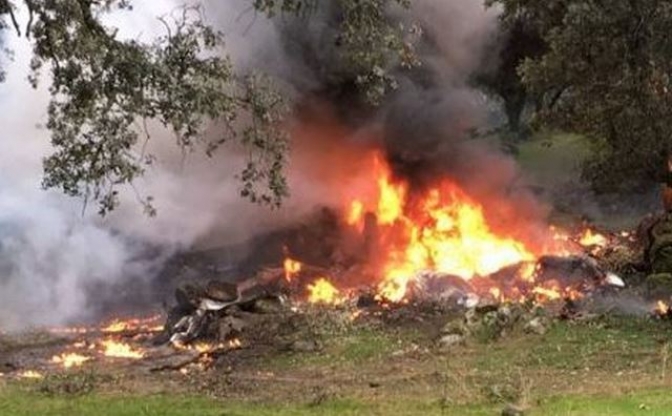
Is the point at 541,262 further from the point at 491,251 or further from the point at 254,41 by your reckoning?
the point at 254,41

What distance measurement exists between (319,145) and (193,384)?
21512mm

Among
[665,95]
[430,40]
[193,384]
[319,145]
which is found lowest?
[193,384]

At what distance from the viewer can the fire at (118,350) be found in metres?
26.9

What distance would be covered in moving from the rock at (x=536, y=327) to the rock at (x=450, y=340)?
179cm

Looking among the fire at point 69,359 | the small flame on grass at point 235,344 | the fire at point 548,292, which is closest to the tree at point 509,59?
the fire at point 548,292

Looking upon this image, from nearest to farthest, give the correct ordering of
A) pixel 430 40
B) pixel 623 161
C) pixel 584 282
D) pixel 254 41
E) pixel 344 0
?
pixel 344 0, pixel 623 161, pixel 584 282, pixel 254 41, pixel 430 40

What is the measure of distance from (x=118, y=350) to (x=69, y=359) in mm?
1750

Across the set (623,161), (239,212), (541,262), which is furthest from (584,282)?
(239,212)

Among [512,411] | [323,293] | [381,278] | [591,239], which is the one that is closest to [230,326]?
[323,293]

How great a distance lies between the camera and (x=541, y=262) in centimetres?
3269

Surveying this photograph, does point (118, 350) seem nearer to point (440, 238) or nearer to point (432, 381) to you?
point (432, 381)

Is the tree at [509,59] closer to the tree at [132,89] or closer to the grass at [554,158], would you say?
the grass at [554,158]

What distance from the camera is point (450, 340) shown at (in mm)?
24594

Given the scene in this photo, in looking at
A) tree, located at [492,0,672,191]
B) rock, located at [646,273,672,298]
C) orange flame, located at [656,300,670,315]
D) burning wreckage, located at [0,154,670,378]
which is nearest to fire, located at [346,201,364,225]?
burning wreckage, located at [0,154,670,378]
